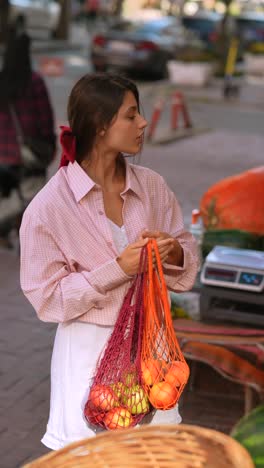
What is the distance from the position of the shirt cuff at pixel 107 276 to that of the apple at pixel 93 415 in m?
0.38

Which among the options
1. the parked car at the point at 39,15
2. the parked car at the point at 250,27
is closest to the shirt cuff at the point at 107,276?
the parked car at the point at 250,27

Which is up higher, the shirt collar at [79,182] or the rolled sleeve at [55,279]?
the shirt collar at [79,182]

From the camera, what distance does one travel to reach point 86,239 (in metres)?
3.02

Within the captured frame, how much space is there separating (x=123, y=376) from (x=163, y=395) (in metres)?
0.14

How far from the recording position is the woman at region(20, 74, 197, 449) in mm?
2973

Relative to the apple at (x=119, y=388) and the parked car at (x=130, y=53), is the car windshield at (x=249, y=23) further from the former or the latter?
the apple at (x=119, y=388)

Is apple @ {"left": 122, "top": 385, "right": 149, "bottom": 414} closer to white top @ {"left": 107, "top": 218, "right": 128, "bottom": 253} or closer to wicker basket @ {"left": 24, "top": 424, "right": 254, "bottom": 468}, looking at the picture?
white top @ {"left": 107, "top": 218, "right": 128, "bottom": 253}

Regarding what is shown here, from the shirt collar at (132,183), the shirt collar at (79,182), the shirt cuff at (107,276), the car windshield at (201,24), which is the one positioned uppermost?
the shirt collar at (79,182)

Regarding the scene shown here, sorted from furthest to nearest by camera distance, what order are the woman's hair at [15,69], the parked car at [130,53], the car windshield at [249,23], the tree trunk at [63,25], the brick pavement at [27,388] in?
the car windshield at [249,23], the tree trunk at [63,25], the parked car at [130,53], the woman's hair at [15,69], the brick pavement at [27,388]

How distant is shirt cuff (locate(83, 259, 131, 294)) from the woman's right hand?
0.6 inches

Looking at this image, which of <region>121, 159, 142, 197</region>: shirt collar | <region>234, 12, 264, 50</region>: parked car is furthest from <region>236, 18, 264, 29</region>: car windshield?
<region>121, 159, 142, 197</region>: shirt collar

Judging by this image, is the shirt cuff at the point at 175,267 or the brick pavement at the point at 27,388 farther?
the brick pavement at the point at 27,388

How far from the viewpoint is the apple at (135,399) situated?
115 inches

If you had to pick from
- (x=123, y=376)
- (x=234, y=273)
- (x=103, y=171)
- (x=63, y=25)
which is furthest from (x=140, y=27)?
(x=123, y=376)
